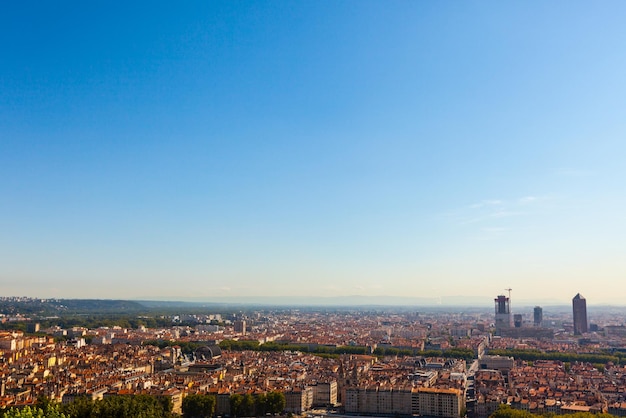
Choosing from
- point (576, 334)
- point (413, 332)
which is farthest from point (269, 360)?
point (576, 334)

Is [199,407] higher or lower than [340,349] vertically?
higher

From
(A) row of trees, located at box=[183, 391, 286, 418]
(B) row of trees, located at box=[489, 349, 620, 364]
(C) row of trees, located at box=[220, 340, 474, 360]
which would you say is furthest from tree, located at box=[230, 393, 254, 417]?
(B) row of trees, located at box=[489, 349, 620, 364]

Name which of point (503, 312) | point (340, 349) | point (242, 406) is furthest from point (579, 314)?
point (242, 406)

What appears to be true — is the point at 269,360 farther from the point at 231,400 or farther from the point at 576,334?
the point at 576,334

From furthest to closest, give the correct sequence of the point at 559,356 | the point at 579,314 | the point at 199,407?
the point at 579,314
the point at 559,356
the point at 199,407

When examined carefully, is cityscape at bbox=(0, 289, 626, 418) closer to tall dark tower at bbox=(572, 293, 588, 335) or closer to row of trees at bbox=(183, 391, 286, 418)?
row of trees at bbox=(183, 391, 286, 418)

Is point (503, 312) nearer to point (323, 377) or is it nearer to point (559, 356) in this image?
point (559, 356)

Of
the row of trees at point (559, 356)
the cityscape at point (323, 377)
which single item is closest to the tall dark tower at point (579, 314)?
the cityscape at point (323, 377)
